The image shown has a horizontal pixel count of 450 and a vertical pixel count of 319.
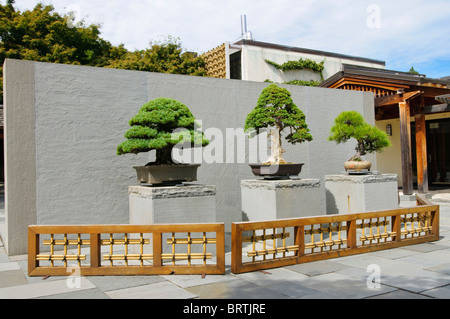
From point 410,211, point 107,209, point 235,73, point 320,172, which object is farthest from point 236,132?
point 235,73

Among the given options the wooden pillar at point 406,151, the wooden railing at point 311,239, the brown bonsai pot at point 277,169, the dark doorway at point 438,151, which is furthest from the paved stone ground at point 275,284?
the dark doorway at point 438,151

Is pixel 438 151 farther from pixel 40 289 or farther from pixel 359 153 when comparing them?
pixel 40 289

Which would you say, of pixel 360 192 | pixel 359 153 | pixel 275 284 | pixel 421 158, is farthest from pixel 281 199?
pixel 421 158

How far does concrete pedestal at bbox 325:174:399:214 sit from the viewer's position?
742cm

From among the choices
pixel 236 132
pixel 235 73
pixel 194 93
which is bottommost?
pixel 236 132

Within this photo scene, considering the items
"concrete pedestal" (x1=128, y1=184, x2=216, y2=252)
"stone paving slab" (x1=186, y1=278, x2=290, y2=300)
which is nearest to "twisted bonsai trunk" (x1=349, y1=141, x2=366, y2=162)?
"concrete pedestal" (x1=128, y1=184, x2=216, y2=252)

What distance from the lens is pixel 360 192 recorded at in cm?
743

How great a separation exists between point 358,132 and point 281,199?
236cm

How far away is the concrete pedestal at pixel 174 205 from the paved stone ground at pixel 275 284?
849 mm

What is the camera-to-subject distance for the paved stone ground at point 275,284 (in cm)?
367

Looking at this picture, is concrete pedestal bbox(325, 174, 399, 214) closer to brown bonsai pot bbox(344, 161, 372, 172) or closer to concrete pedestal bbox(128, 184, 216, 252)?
brown bonsai pot bbox(344, 161, 372, 172)

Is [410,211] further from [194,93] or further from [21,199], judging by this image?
[21,199]

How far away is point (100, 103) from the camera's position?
250 inches
